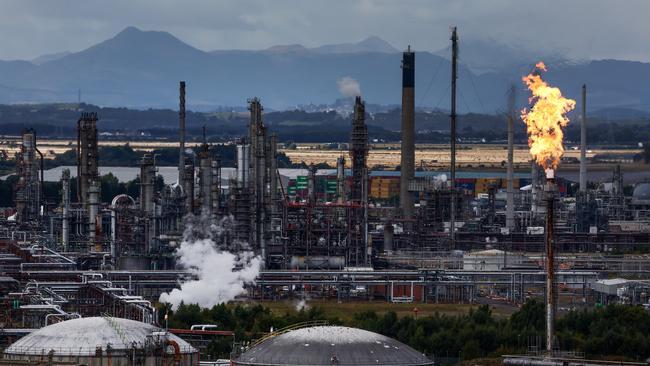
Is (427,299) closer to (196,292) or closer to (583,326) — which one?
(196,292)

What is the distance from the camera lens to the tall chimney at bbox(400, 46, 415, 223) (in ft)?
415

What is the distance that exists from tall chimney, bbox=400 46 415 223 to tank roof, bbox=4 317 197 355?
72255 mm

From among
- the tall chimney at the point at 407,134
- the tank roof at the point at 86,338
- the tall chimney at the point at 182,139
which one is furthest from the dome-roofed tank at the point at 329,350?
the tall chimney at the point at 407,134

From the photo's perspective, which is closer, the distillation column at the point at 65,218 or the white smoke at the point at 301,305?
the white smoke at the point at 301,305

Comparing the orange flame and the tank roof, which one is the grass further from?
the orange flame

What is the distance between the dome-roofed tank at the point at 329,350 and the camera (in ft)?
168

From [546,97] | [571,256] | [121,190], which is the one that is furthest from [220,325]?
[121,190]

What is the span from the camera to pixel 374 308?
277 feet

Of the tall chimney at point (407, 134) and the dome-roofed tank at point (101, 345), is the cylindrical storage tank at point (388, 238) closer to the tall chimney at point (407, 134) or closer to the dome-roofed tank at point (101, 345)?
the tall chimney at point (407, 134)

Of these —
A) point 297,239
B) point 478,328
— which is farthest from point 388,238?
point 478,328

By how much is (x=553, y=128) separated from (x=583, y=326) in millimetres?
21549

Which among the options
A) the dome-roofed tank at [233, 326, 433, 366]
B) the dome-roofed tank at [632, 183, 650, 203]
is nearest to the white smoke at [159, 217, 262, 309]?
the dome-roofed tank at [233, 326, 433, 366]

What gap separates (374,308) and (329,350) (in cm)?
Answer: 3301

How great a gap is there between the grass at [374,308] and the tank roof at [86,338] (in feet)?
84.7
